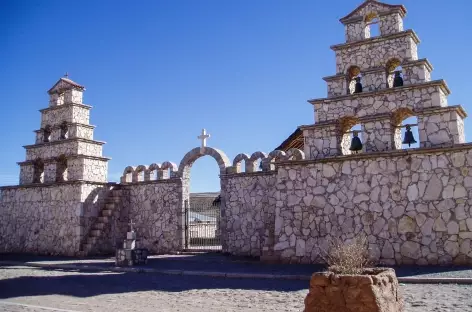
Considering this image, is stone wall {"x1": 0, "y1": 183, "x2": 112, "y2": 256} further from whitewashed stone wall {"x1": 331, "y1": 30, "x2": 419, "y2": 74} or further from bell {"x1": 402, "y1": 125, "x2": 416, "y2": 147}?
bell {"x1": 402, "y1": 125, "x2": 416, "y2": 147}

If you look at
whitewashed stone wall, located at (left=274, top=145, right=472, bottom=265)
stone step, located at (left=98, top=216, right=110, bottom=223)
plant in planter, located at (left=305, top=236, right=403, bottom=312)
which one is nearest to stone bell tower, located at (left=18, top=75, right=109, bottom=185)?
stone step, located at (left=98, top=216, right=110, bottom=223)

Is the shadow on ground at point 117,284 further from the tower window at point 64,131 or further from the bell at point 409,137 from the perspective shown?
the tower window at point 64,131

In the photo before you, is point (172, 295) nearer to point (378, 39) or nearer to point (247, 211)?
point (247, 211)

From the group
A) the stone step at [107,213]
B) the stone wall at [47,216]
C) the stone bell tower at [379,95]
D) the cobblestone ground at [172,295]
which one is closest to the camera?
the cobblestone ground at [172,295]

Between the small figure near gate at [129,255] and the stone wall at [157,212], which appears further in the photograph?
the stone wall at [157,212]

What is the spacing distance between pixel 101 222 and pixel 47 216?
8.62ft

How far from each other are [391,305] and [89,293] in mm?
6402

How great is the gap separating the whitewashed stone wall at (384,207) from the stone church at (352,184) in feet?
0.09

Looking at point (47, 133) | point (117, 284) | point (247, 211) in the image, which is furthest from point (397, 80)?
point (47, 133)

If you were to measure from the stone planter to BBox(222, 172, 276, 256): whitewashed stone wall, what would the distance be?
9.97 meters

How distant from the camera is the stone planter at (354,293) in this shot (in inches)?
197

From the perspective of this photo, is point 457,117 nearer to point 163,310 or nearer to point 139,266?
point 163,310

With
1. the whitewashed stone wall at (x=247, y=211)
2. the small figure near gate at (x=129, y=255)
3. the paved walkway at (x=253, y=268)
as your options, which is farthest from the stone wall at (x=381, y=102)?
the small figure near gate at (x=129, y=255)

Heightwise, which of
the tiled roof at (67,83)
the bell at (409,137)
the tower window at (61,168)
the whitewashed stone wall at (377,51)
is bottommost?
the bell at (409,137)
